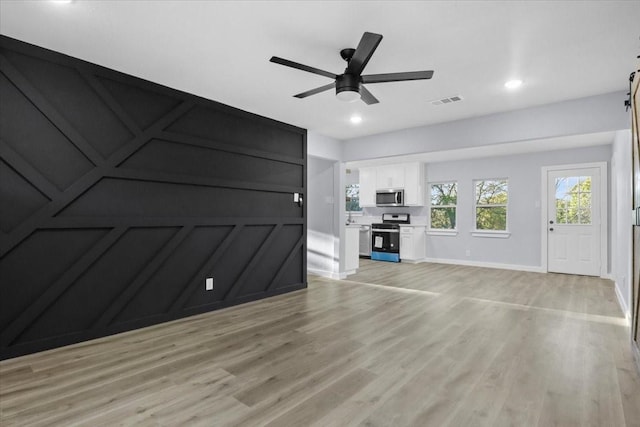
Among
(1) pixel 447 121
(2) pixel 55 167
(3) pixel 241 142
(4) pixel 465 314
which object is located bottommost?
(4) pixel 465 314

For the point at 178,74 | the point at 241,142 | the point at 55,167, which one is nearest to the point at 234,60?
the point at 178,74

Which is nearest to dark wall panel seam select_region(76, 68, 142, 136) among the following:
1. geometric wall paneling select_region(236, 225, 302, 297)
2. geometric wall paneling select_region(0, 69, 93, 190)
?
geometric wall paneling select_region(0, 69, 93, 190)

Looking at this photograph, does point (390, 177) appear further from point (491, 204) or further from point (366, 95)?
point (366, 95)

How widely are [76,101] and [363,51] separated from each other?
251cm

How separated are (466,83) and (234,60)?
92.7 inches

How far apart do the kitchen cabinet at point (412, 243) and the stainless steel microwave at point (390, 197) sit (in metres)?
0.64

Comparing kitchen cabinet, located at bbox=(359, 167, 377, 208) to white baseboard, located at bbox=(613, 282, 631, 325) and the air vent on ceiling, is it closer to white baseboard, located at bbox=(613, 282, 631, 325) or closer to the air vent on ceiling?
the air vent on ceiling

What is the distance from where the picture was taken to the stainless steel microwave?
8.23 meters

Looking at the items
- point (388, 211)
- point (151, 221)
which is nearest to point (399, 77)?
point (151, 221)

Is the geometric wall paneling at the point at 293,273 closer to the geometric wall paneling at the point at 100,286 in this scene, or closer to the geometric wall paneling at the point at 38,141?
the geometric wall paneling at the point at 100,286

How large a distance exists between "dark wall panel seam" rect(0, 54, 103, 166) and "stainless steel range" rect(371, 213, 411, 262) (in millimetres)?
6455

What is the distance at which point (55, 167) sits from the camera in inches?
111

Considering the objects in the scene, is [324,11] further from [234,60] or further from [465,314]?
[465,314]

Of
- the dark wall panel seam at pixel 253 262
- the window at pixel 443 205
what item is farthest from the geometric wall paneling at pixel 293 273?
the window at pixel 443 205
